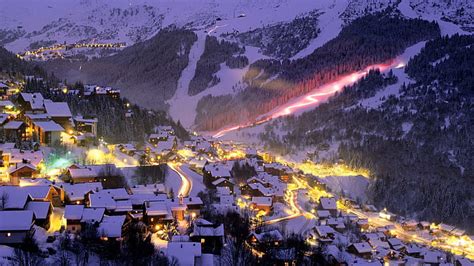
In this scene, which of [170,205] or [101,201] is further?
[170,205]

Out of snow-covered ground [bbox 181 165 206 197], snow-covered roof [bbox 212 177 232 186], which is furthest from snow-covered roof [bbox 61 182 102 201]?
snow-covered roof [bbox 212 177 232 186]

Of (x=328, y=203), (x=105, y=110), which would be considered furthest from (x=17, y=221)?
(x=105, y=110)

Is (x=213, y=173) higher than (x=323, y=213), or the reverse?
(x=213, y=173)

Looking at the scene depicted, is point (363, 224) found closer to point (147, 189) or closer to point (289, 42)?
point (147, 189)

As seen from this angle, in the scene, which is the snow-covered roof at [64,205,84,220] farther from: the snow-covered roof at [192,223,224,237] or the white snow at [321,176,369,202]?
the white snow at [321,176,369,202]

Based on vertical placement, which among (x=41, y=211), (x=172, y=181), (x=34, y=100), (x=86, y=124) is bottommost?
(x=172, y=181)

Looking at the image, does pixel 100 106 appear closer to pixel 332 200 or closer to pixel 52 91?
pixel 52 91

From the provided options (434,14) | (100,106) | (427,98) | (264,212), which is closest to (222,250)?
(264,212)

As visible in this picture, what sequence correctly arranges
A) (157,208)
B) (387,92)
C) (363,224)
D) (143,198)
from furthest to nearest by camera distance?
(387,92) → (363,224) → (143,198) → (157,208)
